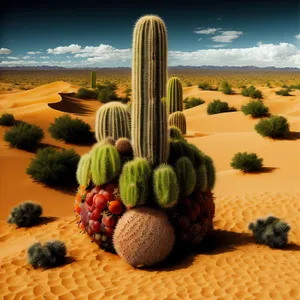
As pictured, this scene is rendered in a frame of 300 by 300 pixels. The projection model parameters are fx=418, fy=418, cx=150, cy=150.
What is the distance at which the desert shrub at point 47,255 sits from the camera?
7.34 m

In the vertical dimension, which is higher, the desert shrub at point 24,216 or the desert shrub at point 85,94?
the desert shrub at point 24,216

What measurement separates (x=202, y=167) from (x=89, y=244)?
2.79 metres

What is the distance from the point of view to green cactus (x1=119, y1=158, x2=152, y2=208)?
703 cm

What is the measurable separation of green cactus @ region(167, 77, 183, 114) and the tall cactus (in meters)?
10.5

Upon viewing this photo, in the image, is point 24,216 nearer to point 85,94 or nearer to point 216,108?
point 216,108

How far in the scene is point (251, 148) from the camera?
21156mm

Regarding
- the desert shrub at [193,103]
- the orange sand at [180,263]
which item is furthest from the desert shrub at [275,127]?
the desert shrub at [193,103]

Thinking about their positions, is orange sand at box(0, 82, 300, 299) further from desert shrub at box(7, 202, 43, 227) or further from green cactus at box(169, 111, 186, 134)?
green cactus at box(169, 111, 186, 134)

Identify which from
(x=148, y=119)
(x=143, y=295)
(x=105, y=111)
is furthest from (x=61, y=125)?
(x=143, y=295)

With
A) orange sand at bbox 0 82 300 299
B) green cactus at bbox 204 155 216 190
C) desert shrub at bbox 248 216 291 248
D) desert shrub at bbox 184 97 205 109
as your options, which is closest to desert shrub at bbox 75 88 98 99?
desert shrub at bbox 184 97 205 109

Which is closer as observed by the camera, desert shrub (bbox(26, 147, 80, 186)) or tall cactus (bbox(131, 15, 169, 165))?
tall cactus (bbox(131, 15, 169, 165))

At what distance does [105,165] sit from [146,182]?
79 cm

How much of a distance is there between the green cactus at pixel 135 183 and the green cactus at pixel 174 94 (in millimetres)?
10879

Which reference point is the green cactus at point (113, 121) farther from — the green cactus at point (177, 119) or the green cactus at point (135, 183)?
the green cactus at point (177, 119)
